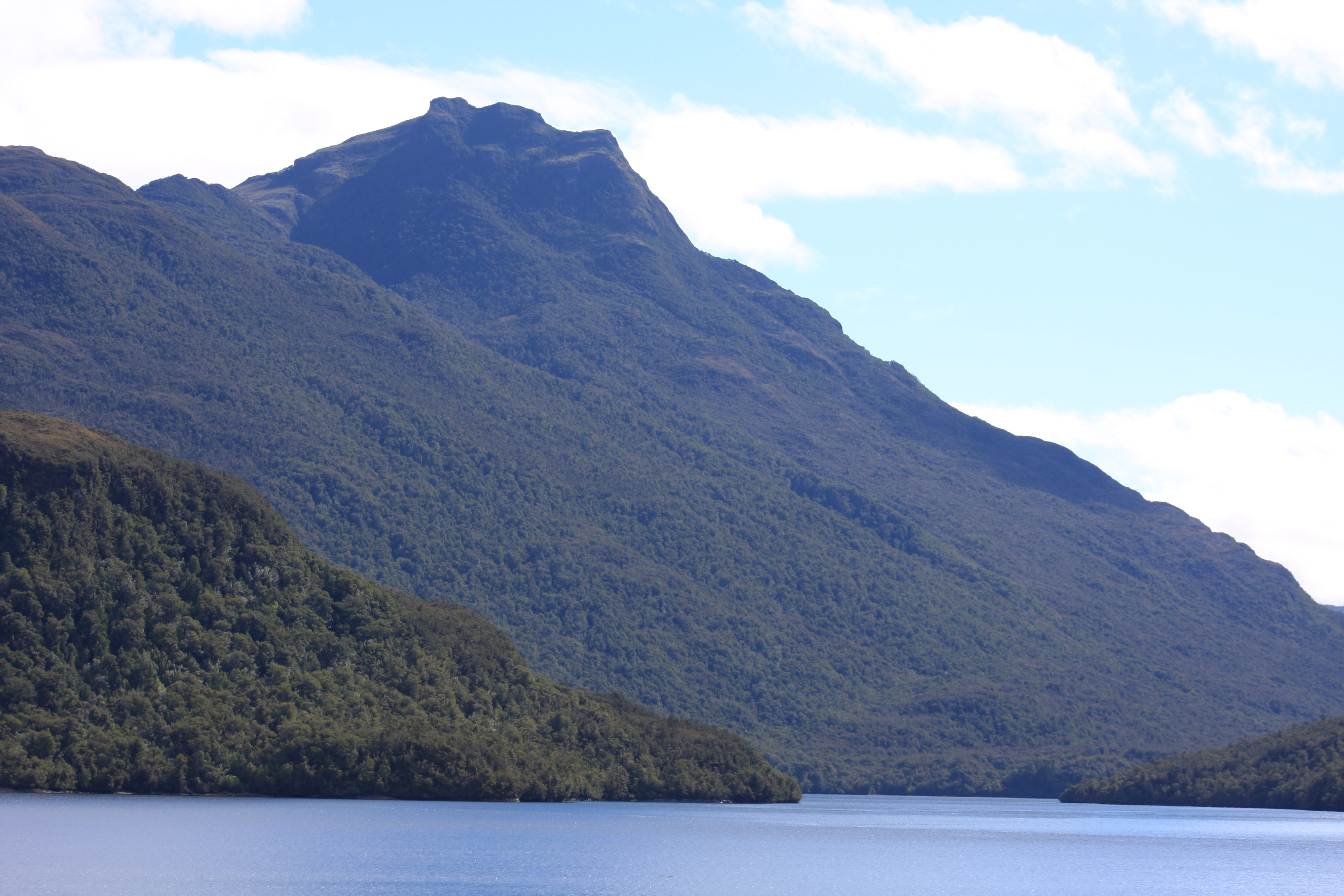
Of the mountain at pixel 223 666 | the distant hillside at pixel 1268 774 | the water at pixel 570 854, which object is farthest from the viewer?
the distant hillside at pixel 1268 774

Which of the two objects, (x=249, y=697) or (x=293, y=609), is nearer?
(x=249, y=697)

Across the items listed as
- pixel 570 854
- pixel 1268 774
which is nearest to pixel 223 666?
pixel 570 854

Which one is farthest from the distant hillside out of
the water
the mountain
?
the mountain

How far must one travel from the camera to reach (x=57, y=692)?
109375mm

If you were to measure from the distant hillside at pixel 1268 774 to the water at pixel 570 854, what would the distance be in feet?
131

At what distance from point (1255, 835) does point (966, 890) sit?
216ft

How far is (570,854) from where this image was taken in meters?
88.8

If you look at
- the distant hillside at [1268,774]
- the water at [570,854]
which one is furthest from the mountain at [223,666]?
the distant hillside at [1268,774]

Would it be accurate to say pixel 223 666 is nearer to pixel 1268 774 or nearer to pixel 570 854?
pixel 570 854

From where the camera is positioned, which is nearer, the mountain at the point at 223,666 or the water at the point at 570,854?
the water at the point at 570,854

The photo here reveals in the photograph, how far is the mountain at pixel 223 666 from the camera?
111 m

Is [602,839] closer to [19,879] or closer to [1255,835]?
[19,879]

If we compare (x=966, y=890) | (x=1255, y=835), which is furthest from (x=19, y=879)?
(x=1255, y=835)

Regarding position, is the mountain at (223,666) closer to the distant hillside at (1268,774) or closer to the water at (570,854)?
the water at (570,854)
